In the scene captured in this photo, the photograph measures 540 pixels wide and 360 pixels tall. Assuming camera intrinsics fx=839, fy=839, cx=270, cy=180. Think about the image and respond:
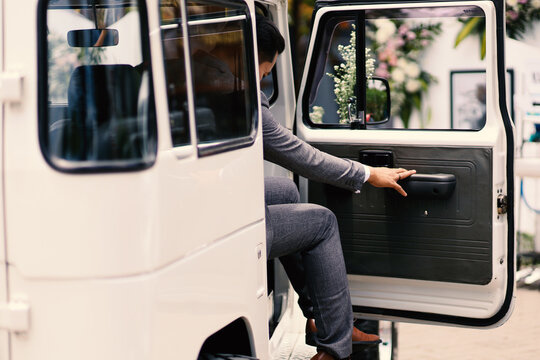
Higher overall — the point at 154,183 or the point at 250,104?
the point at 250,104

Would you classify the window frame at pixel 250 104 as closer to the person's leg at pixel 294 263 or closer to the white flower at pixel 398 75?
the person's leg at pixel 294 263

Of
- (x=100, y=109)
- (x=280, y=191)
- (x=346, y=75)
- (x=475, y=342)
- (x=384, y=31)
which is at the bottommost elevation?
(x=475, y=342)

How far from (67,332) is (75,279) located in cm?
14

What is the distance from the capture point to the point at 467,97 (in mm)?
9453

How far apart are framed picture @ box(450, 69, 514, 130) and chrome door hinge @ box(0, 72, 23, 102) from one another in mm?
7655

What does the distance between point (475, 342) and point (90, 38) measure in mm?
3672

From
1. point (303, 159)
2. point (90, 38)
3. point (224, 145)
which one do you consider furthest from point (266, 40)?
point (224, 145)

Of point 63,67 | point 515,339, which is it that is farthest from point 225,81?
point 515,339

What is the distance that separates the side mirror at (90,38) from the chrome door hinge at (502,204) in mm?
1735

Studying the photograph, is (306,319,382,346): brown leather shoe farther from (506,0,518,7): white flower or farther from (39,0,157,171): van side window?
(506,0,518,7): white flower

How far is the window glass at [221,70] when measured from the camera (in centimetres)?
248

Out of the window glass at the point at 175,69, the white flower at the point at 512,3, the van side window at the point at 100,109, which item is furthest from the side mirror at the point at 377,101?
the white flower at the point at 512,3

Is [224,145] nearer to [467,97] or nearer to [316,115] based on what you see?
[316,115]

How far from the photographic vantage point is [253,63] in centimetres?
287
